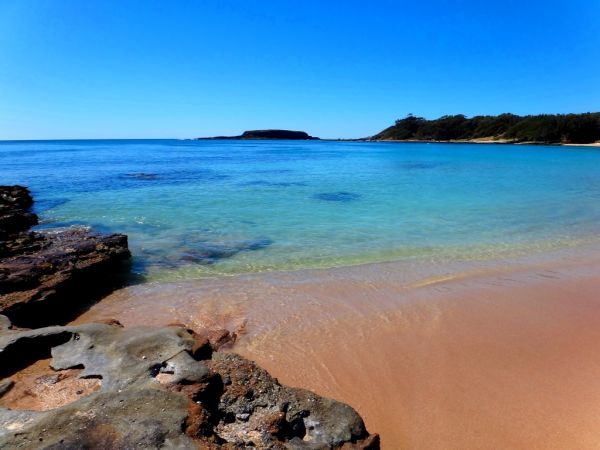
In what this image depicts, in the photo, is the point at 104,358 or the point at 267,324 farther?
the point at 267,324

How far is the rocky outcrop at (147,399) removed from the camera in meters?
2.42

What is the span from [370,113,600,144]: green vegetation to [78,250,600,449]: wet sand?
82599mm

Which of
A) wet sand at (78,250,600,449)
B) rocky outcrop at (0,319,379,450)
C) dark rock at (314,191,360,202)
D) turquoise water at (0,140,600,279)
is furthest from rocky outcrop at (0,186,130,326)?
dark rock at (314,191,360,202)

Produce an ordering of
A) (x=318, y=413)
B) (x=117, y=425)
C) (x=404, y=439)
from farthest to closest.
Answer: (x=404, y=439) < (x=318, y=413) < (x=117, y=425)

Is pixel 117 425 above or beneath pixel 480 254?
above

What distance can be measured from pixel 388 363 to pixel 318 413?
1690 millimetres

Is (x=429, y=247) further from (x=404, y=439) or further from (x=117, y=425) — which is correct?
(x=117, y=425)

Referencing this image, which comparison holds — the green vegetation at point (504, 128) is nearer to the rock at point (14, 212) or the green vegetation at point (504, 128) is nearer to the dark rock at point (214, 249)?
the dark rock at point (214, 249)

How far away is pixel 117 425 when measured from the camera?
8.05 ft

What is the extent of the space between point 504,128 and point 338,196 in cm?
9267

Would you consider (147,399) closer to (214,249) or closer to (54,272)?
(54,272)

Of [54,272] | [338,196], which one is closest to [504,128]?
[338,196]

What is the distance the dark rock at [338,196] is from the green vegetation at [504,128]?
75.0 metres

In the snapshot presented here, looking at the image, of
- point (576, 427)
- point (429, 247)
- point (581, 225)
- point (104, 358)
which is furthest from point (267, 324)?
point (581, 225)
